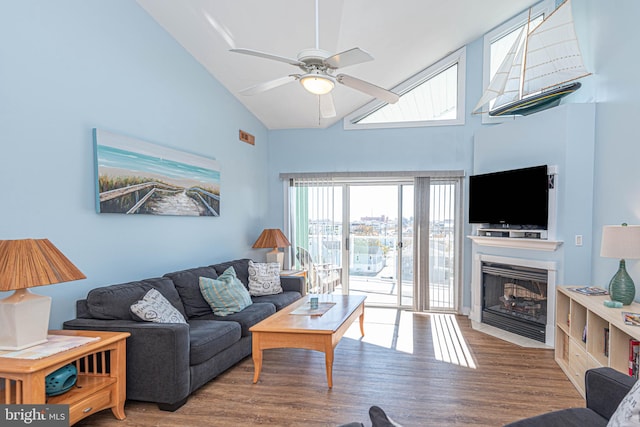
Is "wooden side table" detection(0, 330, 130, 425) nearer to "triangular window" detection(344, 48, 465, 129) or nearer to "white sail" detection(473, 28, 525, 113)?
"triangular window" detection(344, 48, 465, 129)

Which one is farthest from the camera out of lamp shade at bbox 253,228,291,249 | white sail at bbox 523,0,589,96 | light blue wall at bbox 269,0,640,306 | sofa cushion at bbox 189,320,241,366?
lamp shade at bbox 253,228,291,249

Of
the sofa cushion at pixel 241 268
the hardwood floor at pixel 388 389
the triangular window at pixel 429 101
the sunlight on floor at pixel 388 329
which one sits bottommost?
the sunlight on floor at pixel 388 329

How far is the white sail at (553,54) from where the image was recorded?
167 inches

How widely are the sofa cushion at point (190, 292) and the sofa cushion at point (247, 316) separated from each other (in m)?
0.09

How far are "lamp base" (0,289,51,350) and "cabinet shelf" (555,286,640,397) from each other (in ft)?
11.5

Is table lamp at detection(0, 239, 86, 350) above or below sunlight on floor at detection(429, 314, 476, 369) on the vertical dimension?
above

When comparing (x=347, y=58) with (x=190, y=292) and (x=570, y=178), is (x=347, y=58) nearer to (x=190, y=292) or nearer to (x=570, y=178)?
(x=190, y=292)

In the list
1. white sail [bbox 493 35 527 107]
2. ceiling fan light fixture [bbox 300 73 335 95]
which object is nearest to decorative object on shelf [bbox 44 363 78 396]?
ceiling fan light fixture [bbox 300 73 335 95]

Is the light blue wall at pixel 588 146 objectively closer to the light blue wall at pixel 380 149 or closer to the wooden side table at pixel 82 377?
the light blue wall at pixel 380 149

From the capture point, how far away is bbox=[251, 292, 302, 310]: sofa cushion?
455cm

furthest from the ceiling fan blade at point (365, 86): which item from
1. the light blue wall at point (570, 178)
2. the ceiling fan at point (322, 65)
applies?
the light blue wall at point (570, 178)

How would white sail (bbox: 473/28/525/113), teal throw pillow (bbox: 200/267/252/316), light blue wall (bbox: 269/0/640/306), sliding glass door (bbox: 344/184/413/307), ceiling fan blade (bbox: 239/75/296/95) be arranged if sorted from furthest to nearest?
sliding glass door (bbox: 344/184/413/307) < white sail (bbox: 473/28/525/113) < teal throw pillow (bbox: 200/267/252/316) < light blue wall (bbox: 269/0/640/306) < ceiling fan blade (bbox: 239/75/296/95)

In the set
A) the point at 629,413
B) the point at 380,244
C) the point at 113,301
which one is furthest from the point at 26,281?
the point at 380,244

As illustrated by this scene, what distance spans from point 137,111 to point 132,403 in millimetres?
2423
